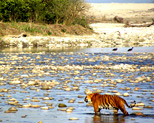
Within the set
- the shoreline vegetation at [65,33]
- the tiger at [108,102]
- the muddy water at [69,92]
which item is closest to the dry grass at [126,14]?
the shoreline vegetation at [65,33]

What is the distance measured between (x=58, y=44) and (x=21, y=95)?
29706 millimetres

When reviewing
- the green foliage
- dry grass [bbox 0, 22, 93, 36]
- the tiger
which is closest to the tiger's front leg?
the tiger

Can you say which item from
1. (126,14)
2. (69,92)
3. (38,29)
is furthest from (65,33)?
(126,14)

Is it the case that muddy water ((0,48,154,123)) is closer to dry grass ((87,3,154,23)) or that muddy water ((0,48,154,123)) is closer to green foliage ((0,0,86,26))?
green foliage ((0,0,86,26))

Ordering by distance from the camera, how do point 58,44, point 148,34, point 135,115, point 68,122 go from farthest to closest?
point 148,34, point 58,44, point 135,115, point 68,122

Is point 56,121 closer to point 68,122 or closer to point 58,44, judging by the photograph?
point 68,122

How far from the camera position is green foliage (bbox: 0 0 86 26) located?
1785 inches

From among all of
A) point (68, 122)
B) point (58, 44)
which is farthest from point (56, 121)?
point (58, 44)

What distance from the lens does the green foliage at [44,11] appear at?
4534 centimetres

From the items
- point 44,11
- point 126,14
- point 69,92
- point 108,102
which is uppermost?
point 126,14

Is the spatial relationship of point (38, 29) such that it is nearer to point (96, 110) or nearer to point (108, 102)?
point (96, 110)

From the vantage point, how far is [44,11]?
49.0 meters

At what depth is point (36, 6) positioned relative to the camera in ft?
155

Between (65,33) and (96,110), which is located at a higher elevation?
(65,33)
